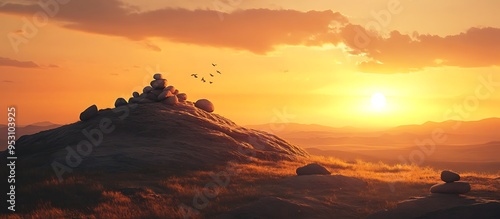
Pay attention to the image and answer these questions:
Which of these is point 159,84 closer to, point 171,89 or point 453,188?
point 171,89

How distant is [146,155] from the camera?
3150 cm

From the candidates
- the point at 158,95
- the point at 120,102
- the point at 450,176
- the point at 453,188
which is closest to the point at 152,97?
the point at 158,95

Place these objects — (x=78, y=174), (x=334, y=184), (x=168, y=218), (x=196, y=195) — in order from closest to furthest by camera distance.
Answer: (x=168, y=218) → (x=196, y=195) → (x=334, y=184) → (x=78, y=174)

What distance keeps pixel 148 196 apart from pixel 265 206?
211 inches

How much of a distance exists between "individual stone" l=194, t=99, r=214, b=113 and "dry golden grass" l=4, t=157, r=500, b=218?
782 inches

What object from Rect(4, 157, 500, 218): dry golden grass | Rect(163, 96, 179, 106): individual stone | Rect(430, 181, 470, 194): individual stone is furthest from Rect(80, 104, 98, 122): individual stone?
Rect(430, 181, 470, 194): individual stone

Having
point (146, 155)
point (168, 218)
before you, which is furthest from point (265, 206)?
point (146, 155)

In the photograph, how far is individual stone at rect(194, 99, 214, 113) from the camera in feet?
155

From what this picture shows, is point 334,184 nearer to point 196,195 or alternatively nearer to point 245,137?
point 196,195

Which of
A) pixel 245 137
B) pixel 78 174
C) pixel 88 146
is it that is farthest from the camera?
pixel 245 137

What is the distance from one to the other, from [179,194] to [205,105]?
27054 mm

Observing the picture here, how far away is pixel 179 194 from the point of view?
20797 mm

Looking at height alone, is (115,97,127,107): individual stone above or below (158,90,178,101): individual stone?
below

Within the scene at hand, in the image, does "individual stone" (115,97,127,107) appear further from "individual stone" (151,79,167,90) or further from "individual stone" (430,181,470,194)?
"individual stone" (430,181,470,194)
